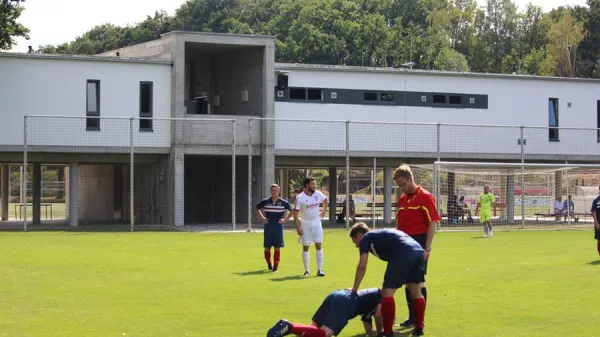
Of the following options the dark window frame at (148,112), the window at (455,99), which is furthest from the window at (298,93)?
the window at (455,99)

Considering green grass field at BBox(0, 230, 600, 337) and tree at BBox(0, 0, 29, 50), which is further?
tree at BBox(0, 0, 29, 50)

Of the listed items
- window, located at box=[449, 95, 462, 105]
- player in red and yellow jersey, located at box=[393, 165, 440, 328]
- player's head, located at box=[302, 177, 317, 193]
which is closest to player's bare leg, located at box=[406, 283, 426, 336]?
player in red and yellow jersey, located at box=[393, 165, 440, 328]

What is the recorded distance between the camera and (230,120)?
43188mm

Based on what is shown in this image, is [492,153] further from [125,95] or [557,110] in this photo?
[125,95]

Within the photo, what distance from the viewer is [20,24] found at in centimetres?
4825

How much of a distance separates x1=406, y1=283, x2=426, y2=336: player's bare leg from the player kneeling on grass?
47 centimetres

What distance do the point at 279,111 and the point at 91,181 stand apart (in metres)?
12.9

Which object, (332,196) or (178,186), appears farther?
(332,196)

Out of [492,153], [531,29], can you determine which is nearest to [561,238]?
[492,153]

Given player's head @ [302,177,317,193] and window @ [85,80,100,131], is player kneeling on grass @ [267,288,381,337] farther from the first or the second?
window @ [85,80,100,131]

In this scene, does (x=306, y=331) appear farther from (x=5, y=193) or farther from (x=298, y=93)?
(x=5, y=193)

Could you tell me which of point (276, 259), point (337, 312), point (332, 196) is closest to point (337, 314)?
point (337, 312)

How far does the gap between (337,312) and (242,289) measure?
6.41m

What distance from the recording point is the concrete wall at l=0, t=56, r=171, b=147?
42219 mm
